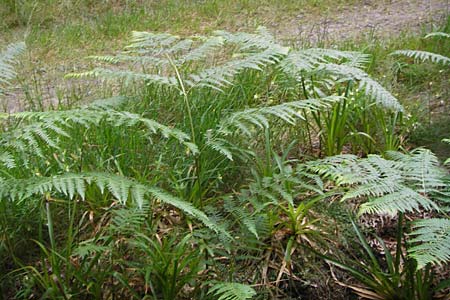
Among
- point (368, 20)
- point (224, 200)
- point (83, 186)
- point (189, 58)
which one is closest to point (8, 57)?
point (189, 58)

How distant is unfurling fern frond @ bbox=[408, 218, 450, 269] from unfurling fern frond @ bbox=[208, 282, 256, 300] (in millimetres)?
641

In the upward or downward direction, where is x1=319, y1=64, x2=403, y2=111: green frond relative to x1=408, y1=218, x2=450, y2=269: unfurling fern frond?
upward

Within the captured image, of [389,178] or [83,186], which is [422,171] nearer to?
[389,178]

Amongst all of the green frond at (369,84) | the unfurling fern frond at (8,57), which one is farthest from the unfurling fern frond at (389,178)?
Answer: the unfurling fern frond at (8,57)

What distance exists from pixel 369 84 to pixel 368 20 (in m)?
3.88

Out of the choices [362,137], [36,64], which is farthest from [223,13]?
[362,137]

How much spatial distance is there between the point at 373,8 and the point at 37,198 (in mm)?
5321

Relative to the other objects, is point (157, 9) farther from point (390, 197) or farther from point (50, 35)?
point (390, 197)

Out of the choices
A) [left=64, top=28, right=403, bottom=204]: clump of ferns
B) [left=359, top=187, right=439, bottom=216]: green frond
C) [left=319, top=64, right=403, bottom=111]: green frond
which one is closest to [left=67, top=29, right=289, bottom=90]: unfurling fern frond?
[left=64, top=28, right=403, bottom=204]: clump of ferns

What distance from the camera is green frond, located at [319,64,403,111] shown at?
10.3ft

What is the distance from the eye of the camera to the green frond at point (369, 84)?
3.15 m

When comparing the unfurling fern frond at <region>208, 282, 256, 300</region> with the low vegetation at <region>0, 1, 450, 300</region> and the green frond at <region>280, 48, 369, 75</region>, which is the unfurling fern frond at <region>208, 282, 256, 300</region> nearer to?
the low vegetation at <region>0, 1, 450, 300</region>

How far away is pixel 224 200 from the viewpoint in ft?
10.0

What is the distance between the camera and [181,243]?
2.79 meters
